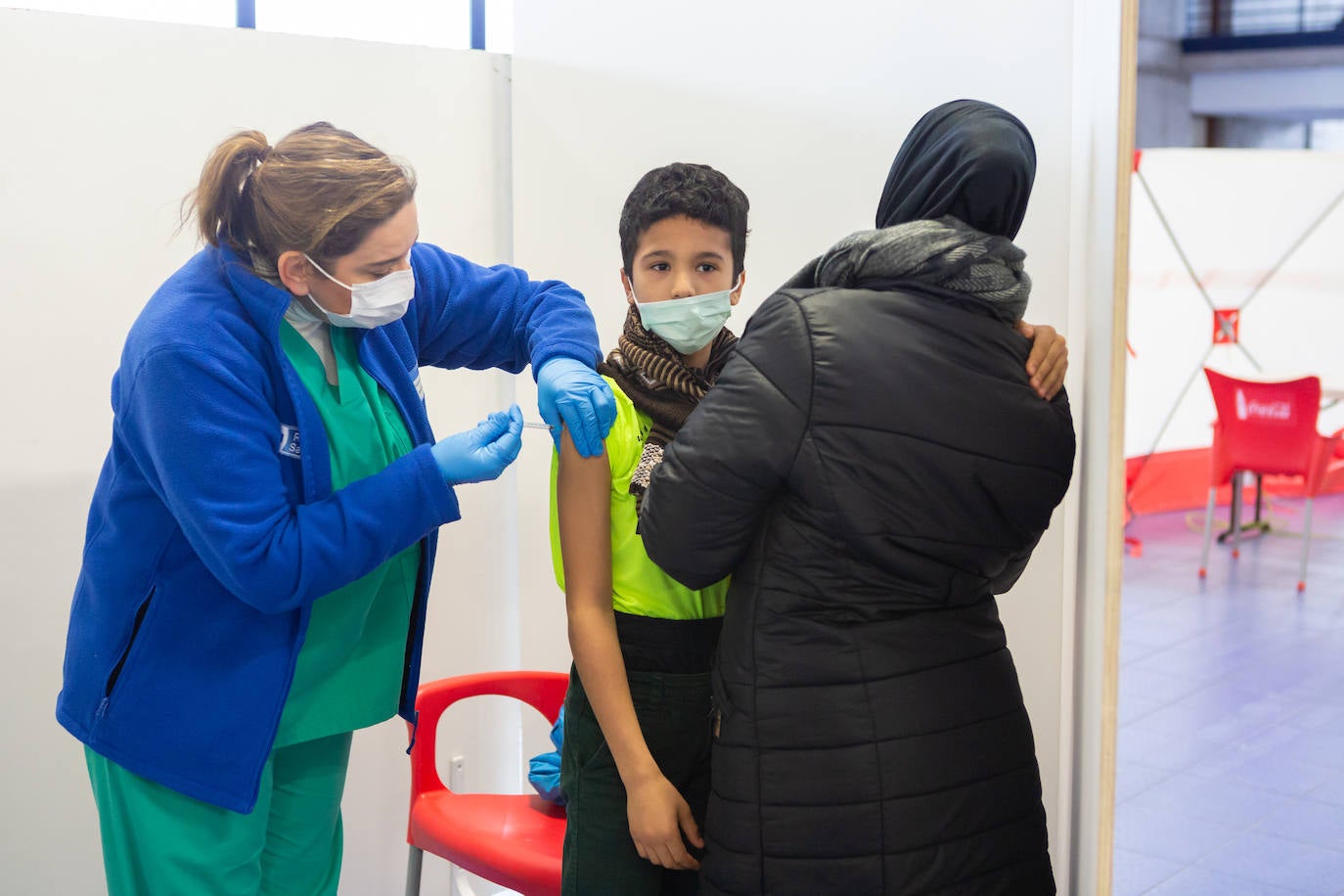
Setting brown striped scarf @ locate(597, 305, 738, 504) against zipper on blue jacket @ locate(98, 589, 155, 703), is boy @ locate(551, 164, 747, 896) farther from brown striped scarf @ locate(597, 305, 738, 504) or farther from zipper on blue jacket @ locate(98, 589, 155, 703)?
zipper on blue jacket @ locate(98, 589, 155, 703)

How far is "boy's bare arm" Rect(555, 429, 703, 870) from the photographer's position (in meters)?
1.39

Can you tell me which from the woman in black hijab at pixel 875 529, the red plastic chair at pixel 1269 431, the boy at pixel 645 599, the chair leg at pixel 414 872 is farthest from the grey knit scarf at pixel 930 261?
the red plastic chair at pixel 1269 431

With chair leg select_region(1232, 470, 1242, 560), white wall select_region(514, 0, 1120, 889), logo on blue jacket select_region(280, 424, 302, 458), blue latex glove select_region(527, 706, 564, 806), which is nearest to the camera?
logo on blue jacket select_region(280, 424, 302, 458)

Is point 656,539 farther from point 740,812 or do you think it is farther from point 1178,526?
point 1178,526

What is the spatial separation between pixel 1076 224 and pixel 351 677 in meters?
1.24

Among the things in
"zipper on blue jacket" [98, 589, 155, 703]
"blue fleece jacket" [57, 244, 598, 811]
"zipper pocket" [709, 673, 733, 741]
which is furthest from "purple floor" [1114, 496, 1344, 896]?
"zipper on blue jacket" [98, 589, 155, 703]

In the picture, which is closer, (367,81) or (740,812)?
(740,812)

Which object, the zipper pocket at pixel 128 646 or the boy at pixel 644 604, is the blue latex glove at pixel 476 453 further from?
the zipper pocket at pixel 128 646

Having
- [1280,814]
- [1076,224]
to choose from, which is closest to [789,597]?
[1076,224]

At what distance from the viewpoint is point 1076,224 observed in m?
1.84

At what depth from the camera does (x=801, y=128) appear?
2139mm

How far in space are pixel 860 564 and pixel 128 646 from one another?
92 cm

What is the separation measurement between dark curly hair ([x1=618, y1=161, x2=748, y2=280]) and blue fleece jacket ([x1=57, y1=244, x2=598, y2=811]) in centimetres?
40

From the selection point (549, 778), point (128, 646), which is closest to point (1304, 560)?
point (549, 778)
